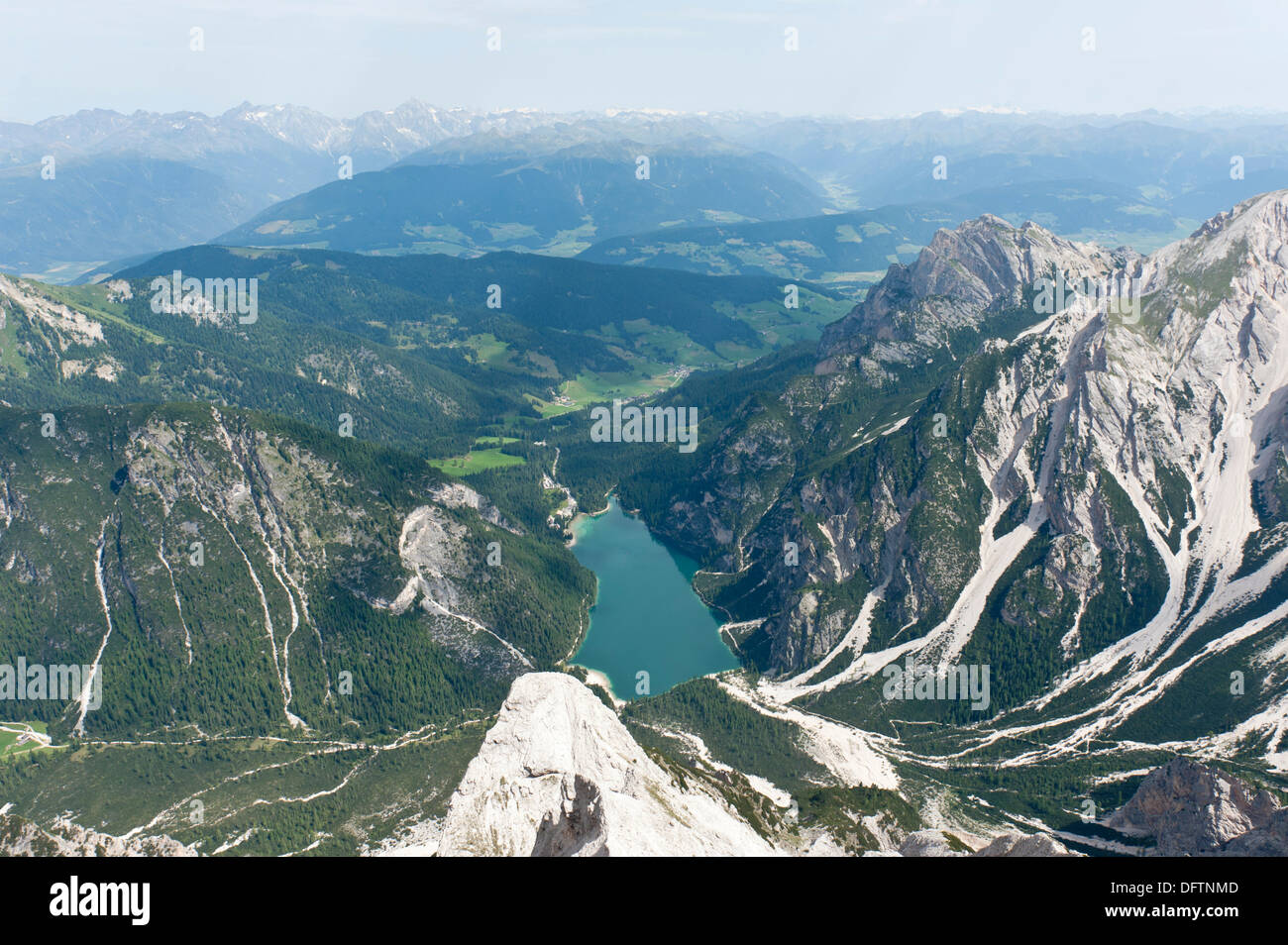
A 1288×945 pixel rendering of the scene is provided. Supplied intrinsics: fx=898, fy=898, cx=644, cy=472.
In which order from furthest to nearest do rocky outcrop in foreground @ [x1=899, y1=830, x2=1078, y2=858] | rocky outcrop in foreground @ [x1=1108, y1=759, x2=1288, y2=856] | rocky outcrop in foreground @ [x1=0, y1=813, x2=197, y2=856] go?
rocky outcrop in foreground @ [x1=1108, y1=759, x2=1288, y2=856] < rocky outcrop in foreground @ [x1=0, y1=813, x2=197, y2=856] < rocky outcrop in foreground @ [x1=899, y1=830, x2=1078, y2=858]

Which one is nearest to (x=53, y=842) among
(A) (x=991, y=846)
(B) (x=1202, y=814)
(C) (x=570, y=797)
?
(C) (x=570, y=797)

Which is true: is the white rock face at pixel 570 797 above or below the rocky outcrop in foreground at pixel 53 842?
above

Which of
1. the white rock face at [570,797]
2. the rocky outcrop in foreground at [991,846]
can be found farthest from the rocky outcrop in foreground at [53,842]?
the rocky outcrop in foreground at [991,846]

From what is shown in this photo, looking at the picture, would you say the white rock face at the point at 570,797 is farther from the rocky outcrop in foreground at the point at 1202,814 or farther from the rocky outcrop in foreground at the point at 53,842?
the rocky outcrop in foreground at the point at 1202,814

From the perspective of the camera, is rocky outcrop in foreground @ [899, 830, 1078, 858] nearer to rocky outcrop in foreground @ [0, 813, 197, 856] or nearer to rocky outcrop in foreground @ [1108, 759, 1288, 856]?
rocky outcrop in foreground @ [1108, 759, 1288, 856]

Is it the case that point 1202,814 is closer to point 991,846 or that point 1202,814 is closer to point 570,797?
point 991,846

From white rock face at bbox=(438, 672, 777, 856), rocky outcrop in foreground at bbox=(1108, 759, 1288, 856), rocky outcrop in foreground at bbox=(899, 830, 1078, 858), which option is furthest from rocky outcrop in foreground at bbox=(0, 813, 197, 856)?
rocky outcrop in foreground at bbox=(1108, 759, 1288, 856)
